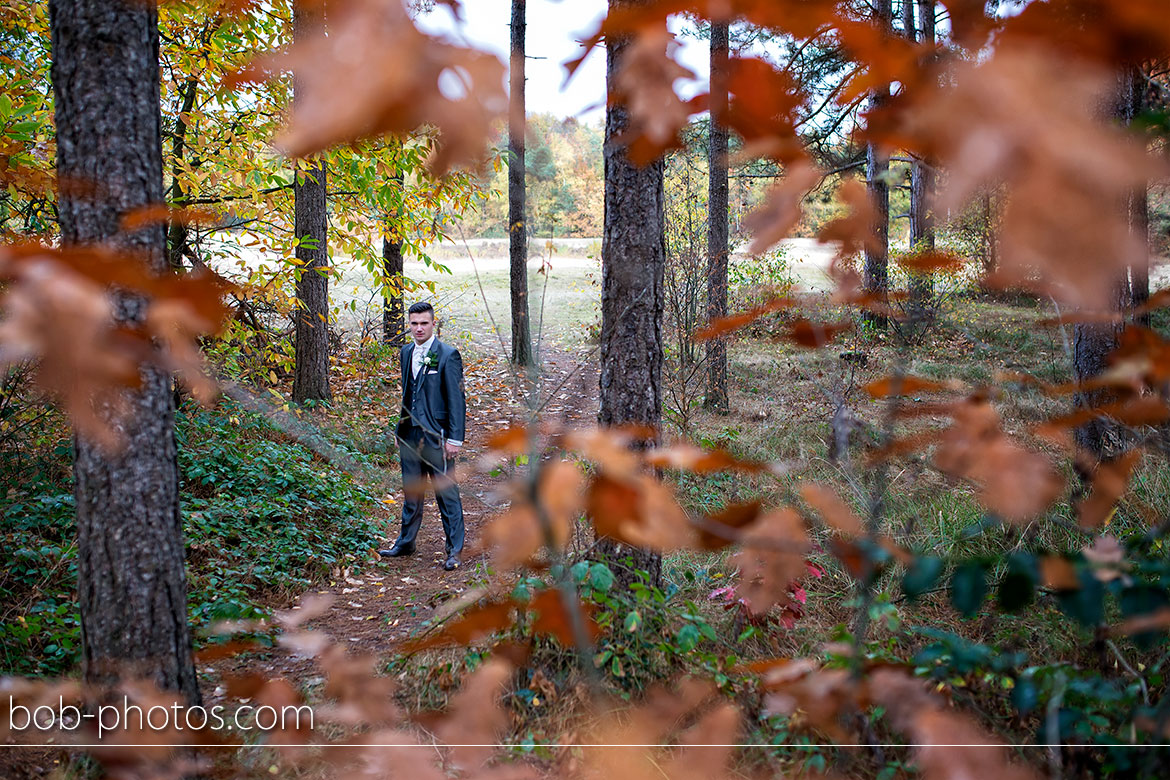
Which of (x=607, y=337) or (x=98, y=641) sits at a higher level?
(x=607, y=337)

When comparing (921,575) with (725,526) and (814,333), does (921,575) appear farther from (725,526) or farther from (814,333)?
(814,333)

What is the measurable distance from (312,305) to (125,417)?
20.2 ft

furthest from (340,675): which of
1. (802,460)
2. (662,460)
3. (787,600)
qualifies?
(802,460)

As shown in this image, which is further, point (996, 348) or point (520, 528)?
point (996, 348)

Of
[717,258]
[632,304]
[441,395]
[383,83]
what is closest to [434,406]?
[441,395]

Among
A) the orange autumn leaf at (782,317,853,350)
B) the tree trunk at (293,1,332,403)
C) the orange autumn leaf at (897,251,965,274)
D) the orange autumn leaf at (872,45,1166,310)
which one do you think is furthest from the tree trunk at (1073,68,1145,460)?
the tree trunk at (293,1,332,403)

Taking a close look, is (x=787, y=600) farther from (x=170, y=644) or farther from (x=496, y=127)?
(x=496, y=127)

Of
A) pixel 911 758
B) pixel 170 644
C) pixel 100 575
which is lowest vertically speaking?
pixel 911 758

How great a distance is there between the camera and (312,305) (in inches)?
311

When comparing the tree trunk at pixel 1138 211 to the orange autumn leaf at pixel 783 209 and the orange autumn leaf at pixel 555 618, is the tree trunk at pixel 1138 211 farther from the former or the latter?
the orange autumn leaf at pixel 555 618

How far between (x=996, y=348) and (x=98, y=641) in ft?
42.9

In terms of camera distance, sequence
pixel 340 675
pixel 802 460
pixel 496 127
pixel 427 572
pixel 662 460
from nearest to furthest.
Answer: pixel 496 127 < pixel 662 460 < pixel 340 675 < pixel 427 572 < pixel 802 460

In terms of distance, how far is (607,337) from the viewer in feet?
11.1

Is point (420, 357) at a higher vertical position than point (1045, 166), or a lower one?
lower
